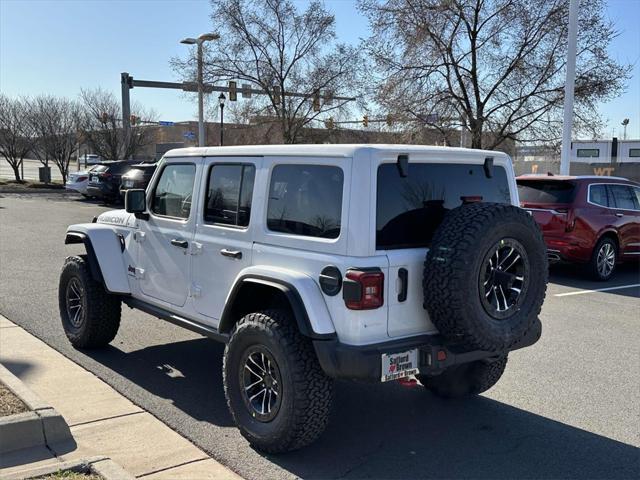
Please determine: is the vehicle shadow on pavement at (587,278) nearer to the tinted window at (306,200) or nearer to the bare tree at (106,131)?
the tinted window at (306,200)

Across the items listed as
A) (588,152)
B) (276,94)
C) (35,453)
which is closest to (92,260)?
(35,453)

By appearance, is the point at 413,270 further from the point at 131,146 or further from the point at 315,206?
the point at 131,146

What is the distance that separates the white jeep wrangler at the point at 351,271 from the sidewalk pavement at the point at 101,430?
0.44m

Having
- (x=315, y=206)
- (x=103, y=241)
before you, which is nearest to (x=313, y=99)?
(x=103, y=241)

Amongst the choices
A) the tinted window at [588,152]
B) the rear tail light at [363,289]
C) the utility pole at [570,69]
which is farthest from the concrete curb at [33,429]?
the tinted window at [588,152]

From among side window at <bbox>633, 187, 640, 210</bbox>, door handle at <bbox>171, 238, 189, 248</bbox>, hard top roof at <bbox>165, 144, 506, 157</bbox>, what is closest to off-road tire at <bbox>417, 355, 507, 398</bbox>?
hard top roof at <bbox>165, 144, 506, 157</bbox>

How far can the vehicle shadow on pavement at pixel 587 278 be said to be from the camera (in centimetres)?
955

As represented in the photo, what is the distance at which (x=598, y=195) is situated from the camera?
10109 mm

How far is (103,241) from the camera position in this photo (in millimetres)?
5590

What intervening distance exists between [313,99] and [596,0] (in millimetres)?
12326

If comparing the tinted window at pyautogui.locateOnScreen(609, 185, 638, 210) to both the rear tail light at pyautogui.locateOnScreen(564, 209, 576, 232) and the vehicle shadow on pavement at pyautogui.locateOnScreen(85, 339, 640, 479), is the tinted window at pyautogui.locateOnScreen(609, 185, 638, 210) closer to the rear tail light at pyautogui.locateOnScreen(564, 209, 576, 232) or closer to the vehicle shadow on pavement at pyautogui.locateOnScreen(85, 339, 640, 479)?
the rear tail light at pyautogui.locateOnScreen(564, 209, 576, 232)

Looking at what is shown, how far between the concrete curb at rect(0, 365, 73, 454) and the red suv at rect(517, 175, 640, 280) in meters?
7.91

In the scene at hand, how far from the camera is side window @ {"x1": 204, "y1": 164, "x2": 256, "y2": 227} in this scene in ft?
14.0

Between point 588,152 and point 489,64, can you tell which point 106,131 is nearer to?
point 489,64
